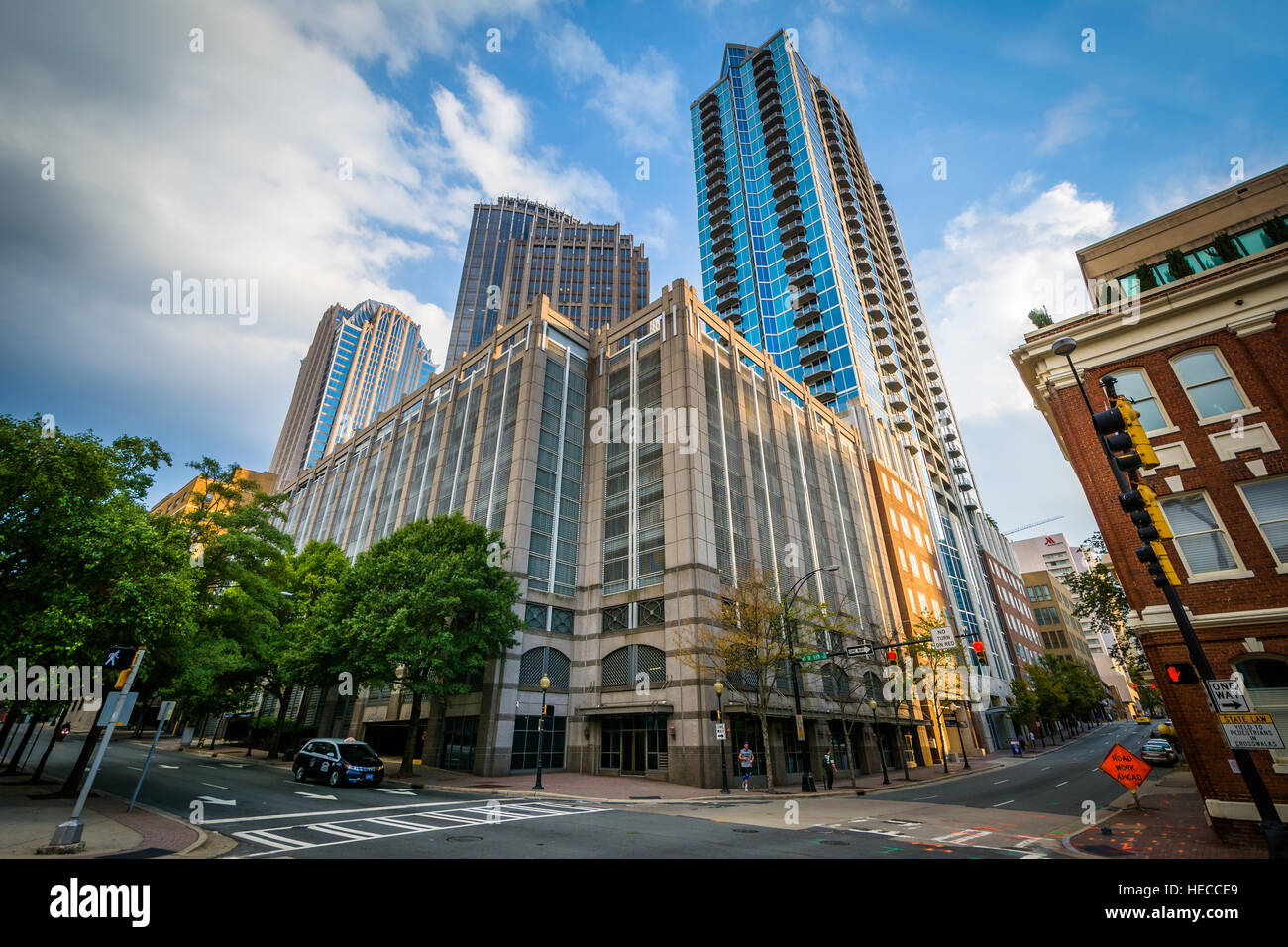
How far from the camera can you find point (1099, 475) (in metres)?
17.5

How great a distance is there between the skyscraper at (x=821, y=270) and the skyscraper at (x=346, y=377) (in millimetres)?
98888

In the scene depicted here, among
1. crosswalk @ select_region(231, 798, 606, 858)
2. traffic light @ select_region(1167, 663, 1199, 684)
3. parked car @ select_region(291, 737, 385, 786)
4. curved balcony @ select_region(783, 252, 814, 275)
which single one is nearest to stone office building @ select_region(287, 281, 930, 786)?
parked car @ select_region(291, 737, 385, 786)

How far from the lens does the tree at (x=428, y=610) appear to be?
2586 centimetres

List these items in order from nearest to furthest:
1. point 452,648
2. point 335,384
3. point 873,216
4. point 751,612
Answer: point 452,648 < point 751,612 < point 873,216 < point 335,384

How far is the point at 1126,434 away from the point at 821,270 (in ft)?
228

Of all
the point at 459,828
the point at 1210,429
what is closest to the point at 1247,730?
the point at 1210,429

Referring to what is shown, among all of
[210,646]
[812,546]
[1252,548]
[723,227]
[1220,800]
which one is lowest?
[1220,800]

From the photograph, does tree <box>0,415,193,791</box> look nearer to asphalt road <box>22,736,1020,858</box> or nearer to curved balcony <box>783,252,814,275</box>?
asphalt road <box>22,736,1020,858</box>

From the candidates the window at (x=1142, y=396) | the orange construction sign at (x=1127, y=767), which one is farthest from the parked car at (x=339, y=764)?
the window at (x=1142, y=396)

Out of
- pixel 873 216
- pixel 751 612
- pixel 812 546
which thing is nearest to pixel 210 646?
pixel 751 612

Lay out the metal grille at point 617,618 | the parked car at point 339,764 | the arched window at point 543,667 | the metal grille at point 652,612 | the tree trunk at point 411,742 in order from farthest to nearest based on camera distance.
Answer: the metal grille at point 617,618 < the arched window at point 543,667 < the metal grille at point 652,612 < the tree trunk at point 411,742 < the parked car at point 339,764

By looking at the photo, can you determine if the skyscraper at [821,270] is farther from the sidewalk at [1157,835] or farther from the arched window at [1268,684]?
the arched window at [1268,684]

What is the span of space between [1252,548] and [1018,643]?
245 feet
